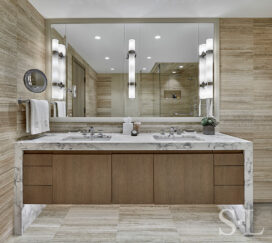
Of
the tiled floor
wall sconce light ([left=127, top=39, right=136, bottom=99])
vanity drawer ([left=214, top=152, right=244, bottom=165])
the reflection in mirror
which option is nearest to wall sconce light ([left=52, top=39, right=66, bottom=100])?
the reflection in mirror

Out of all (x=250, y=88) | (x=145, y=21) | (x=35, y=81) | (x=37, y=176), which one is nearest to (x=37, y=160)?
(x=37, y=176)

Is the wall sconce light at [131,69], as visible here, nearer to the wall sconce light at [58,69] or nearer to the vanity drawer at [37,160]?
the wall sconce light at [58,69]

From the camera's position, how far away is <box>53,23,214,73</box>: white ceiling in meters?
2.63

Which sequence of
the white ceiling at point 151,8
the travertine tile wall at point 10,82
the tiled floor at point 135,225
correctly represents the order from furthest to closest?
the white ceiling at point 151,8 → the tiled floor at point 135,225 → the travertine tile wall at point 10,82

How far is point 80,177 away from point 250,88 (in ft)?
7.26

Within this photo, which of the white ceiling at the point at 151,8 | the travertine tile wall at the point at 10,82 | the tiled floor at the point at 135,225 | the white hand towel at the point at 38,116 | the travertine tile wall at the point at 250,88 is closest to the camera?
the travertine tile wall at the point at 10,82

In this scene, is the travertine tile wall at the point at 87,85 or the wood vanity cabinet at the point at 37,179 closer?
the wood vanity cabinet at the point at 37,179

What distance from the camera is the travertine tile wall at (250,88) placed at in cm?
260

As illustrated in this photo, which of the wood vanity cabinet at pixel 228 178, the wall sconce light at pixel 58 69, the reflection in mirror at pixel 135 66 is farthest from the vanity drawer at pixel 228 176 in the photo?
the wall sconce light at pixel 58 69

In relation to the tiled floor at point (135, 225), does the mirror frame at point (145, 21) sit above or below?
above

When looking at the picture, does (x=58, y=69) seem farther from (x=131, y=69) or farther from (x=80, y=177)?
(x=80, y=177)

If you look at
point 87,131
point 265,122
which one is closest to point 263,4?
point 265,122

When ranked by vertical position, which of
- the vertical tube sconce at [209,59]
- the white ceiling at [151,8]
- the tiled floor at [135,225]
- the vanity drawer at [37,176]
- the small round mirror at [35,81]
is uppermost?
the white ceiling at [151,8]

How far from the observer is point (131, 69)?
2.66 m
